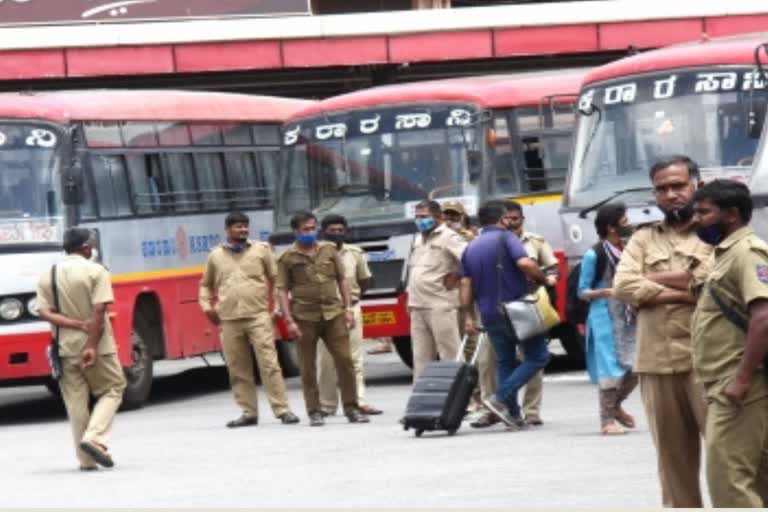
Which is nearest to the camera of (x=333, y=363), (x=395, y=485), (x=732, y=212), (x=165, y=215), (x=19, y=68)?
(x=732, y=212)

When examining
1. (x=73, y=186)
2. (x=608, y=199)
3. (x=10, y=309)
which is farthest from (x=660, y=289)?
(x=73, y=186)

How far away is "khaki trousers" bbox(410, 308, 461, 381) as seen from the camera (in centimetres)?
1902

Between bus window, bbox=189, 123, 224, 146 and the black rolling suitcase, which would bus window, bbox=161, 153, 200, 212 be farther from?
the black rolling suitcase

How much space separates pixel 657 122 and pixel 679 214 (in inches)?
419

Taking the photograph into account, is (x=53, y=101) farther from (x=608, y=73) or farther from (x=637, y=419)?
(x=637, y=419)

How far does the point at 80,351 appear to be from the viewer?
1606 cm

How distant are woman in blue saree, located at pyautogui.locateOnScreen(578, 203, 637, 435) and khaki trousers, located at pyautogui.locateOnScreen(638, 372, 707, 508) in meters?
4.94

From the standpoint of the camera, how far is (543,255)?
60.7 ft

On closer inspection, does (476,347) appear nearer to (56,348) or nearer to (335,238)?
(335,238)

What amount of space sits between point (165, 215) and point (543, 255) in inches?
244

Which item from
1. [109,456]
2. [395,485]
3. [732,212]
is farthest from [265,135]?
[732,212]

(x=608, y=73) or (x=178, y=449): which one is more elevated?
(x=608, y=73)

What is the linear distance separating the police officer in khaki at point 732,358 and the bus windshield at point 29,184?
12851mm

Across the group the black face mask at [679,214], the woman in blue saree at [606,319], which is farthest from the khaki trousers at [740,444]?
the woman in blue saree at [606,319]
